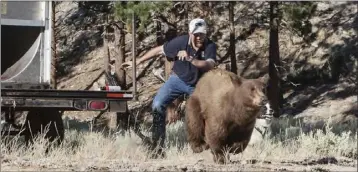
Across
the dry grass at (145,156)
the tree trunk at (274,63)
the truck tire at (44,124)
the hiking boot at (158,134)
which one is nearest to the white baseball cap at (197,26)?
the hiking boot at (158,134)

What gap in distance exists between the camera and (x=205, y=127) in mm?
8789

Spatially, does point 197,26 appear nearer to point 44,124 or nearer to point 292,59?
point 44,124

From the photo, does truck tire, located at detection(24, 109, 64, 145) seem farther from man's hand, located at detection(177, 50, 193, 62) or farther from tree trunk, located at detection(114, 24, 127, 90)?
tree trunk, located at detection(114, 24, 127, 90)

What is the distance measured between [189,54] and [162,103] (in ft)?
2.51

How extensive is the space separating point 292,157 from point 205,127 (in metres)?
1.61

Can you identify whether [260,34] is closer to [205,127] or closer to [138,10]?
[138,10]

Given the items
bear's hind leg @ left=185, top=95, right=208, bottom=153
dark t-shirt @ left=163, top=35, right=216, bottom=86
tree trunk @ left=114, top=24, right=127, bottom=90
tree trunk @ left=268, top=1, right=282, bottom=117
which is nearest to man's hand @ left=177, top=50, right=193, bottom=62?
dark t-shirt @ left=163, top=35, right=216, bottom=86

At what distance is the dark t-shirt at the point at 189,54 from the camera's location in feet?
30.9

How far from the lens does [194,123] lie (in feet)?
29.0

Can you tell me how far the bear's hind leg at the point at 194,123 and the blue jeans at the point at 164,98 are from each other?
0.63 meters

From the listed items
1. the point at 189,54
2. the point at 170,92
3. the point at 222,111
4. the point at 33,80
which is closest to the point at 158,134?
the point at 170,92

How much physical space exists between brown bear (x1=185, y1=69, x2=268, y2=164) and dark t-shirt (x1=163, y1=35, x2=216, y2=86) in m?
0.47

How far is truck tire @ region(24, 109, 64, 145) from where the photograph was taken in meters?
11.3

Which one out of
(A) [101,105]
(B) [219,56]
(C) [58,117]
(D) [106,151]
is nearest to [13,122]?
(C) [58,117]
